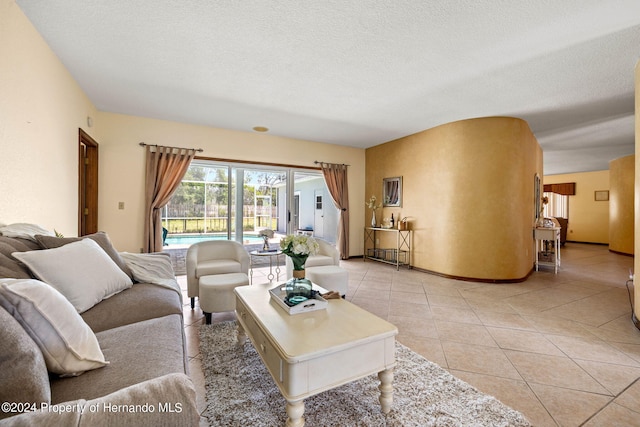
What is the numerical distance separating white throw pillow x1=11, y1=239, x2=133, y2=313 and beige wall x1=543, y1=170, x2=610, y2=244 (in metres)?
12.6

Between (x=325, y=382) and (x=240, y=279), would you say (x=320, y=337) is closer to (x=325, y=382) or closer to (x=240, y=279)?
(x=325, y=382)

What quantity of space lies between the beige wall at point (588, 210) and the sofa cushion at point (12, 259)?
13.0 m

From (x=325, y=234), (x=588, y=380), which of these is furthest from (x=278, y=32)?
→ (x=325, y=234)

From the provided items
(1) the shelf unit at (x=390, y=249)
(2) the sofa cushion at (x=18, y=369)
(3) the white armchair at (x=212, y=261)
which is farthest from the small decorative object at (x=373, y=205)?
(2) the sofa cushion at (x=18, y=369)

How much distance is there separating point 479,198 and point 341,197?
108 inches

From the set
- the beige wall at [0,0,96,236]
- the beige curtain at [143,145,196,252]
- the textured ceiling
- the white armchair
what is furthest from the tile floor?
the textured ceiling

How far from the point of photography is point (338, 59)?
2.69 m

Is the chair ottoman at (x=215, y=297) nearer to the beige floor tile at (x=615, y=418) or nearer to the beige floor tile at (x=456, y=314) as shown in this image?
the beige floor tile at (x=456, y=314)

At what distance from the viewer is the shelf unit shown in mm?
5449

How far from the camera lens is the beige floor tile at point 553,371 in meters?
1.82

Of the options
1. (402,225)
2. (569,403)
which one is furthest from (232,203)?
(569,403)

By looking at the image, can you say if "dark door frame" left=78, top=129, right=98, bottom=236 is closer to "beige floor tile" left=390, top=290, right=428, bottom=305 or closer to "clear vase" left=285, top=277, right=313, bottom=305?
"clear vase" left=285, top=277, right=313, bottom=305

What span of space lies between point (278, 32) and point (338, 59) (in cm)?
66

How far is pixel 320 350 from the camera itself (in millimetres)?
1333
